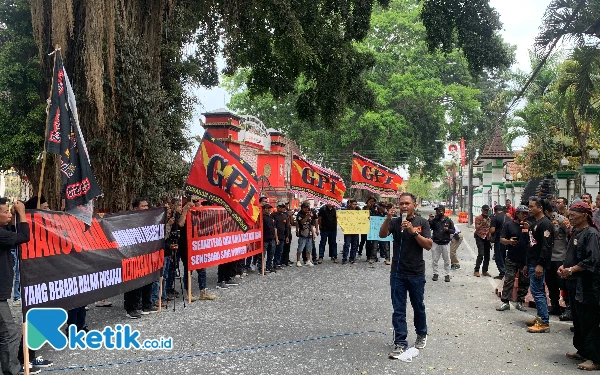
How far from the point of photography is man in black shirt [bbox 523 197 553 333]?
25.0 ft

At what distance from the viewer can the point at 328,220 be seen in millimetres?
15555

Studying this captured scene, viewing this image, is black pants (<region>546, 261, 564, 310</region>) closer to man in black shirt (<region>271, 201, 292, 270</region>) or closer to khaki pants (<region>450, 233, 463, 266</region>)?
khaki pants (<region>450, 233, 463, 266</region>)

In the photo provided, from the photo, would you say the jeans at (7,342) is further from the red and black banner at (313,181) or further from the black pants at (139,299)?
the red and black banner at (313,181)

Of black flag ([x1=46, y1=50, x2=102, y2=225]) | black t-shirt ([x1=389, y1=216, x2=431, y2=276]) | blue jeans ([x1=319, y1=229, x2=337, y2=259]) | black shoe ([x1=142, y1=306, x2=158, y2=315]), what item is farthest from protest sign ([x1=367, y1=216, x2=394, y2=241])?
black flag ([x1=46, y1=50, x2=102, y2=225])

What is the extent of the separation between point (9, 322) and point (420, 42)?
140ft

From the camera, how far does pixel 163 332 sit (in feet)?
23.9

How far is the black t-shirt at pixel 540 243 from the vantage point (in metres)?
7.63

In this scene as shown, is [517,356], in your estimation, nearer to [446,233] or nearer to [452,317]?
[452,317]

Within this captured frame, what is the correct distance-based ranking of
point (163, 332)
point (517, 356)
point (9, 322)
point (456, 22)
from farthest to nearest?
point (456, 22) → point (163, 332) → point (517, 356) → point (9, 322)

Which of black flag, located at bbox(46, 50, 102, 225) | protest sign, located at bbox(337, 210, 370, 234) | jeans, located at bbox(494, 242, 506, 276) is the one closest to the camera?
black flag, located at bbox(46, 50, 102, 225)

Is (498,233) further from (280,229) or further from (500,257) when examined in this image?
(280,229)

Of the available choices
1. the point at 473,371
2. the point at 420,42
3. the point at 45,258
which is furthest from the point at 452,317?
the point at 420,42

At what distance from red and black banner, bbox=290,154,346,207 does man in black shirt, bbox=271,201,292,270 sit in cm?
80

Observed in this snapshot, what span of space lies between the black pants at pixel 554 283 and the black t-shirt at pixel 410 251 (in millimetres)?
2813
